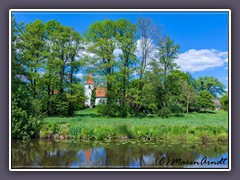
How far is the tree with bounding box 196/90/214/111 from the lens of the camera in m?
5.24

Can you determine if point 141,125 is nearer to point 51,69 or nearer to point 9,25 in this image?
point 51,69

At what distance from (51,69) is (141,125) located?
2760 mm

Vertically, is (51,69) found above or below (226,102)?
above

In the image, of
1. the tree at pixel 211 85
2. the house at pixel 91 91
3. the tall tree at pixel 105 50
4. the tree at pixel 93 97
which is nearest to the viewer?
the tree at pixel 211 85

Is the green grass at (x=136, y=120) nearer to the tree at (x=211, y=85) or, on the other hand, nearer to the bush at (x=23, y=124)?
the bush at (x=23, y=124)

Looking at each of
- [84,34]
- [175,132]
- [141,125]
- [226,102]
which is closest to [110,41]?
[84,34]

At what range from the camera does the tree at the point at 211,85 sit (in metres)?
4.65

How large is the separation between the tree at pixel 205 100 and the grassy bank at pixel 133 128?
27cm

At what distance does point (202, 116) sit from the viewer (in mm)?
6020

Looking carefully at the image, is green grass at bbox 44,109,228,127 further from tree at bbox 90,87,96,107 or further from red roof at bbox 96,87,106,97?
red roof at bbox 96,87,106,97

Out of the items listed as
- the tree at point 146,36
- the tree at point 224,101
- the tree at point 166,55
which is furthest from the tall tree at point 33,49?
the tree at point 224,101

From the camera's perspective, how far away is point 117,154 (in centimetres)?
497
